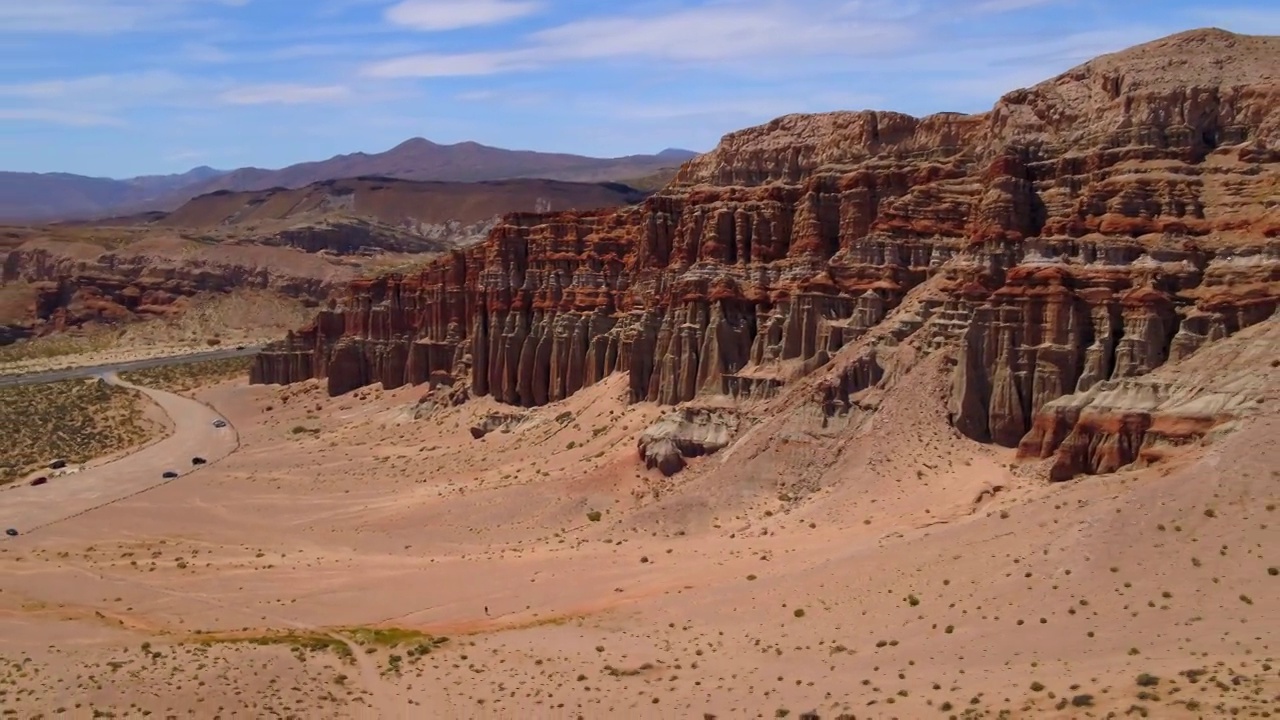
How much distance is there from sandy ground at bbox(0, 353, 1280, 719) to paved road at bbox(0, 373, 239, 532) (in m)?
4.50

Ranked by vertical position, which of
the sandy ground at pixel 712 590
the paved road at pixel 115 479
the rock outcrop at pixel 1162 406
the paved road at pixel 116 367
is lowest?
the paved road at pixel 115 479

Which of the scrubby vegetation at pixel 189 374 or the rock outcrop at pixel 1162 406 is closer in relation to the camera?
the rock outcrop at pixel 1162 406

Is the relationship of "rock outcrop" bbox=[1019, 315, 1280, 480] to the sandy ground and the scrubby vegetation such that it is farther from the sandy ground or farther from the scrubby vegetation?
the scrubby vegetation

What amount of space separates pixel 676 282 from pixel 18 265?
14835 centimetres

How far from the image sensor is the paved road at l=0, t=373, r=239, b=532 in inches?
2470

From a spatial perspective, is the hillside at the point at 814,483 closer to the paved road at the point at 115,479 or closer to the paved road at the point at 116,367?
the paved road at the point at 115,479

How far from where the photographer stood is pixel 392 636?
39.0 metres

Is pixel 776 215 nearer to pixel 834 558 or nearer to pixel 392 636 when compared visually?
pixel 834 558

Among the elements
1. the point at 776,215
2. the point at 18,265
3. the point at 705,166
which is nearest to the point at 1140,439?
the point at 776,215

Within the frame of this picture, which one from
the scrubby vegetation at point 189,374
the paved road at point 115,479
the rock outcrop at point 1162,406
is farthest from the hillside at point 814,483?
the scrubby vegetation at point 189,374

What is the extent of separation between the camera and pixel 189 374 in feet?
366

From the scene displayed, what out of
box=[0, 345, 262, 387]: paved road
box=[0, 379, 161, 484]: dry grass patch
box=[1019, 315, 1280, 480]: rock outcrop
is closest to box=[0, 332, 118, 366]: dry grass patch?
box=[0, 345, 262, 387]: paved road

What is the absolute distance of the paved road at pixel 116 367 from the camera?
113 metres

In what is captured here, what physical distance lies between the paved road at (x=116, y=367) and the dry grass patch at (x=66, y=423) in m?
6.15
